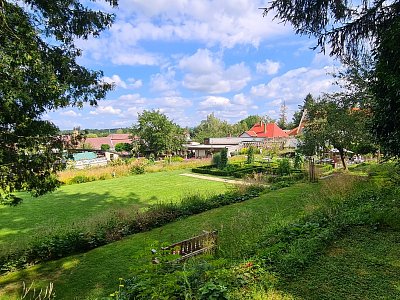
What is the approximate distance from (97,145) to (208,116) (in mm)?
34290

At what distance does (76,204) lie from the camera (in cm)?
1323

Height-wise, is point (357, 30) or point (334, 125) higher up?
point (357, 30)

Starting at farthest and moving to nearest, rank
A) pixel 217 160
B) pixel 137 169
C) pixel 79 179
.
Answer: pixel 217 160, pixel 137 169, pixel 79 179

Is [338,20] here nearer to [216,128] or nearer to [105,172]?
[105,172]

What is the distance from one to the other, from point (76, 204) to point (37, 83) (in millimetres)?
10471

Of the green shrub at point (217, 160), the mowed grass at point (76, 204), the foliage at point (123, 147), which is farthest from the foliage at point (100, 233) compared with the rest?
the foliage at point (123, 147)

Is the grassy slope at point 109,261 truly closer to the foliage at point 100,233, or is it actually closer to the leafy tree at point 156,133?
the foliage at point 100,233

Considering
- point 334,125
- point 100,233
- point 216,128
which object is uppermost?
point 216,128

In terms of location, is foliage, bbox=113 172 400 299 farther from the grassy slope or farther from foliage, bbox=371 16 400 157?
foliage, bbox=371 16 400 157

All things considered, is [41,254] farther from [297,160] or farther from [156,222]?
[297,160]

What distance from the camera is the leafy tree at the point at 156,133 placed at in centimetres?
4069

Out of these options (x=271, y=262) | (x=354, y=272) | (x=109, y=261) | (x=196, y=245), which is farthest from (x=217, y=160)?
(x=354, y=272)

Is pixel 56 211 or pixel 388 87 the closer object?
pixel 388 87

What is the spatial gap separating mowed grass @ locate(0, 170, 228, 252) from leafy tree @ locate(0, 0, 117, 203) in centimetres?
339
